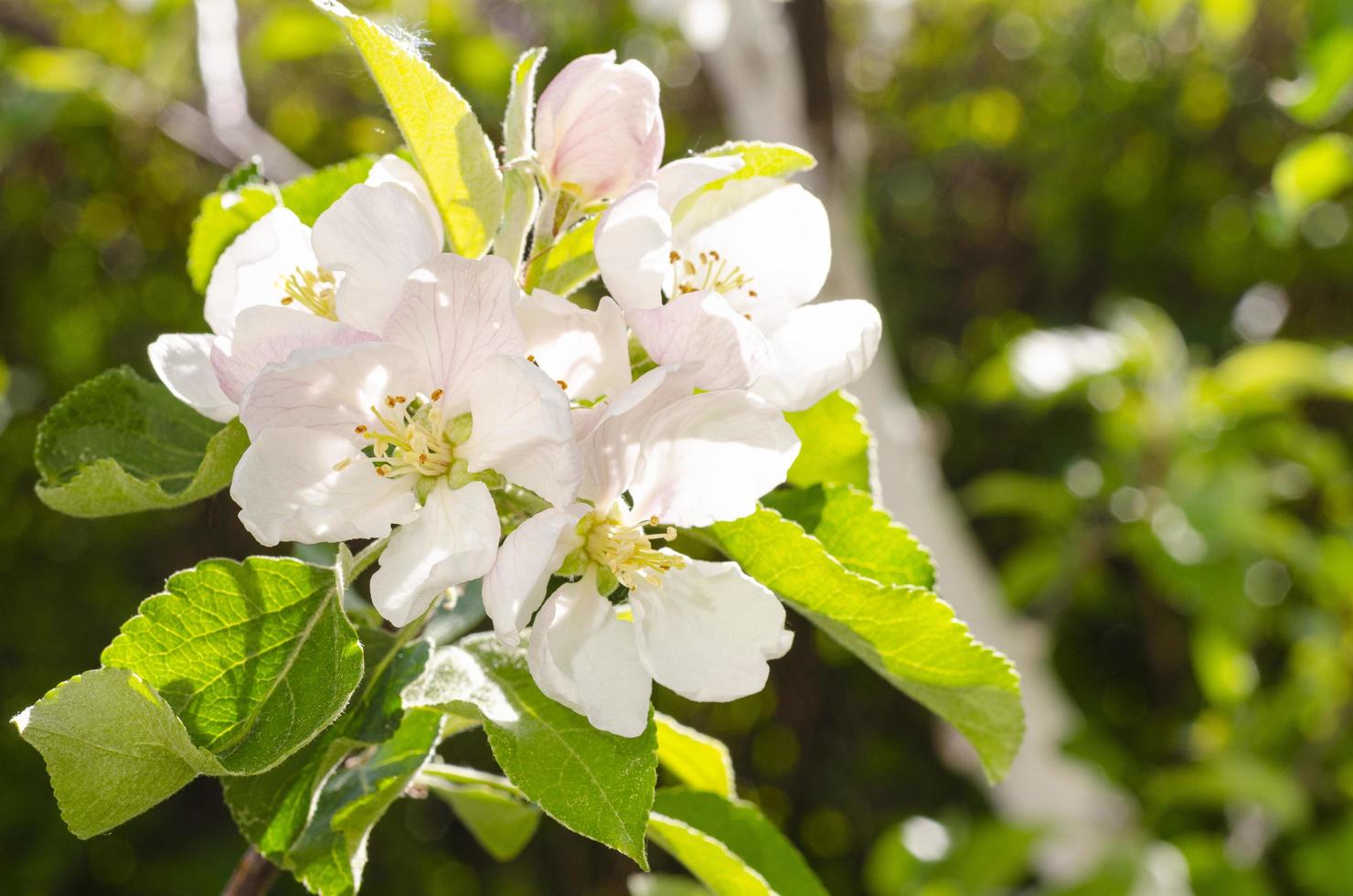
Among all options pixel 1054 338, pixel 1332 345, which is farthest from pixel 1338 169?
pixel 1332 345

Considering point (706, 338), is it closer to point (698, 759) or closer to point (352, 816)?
point (352, 816)

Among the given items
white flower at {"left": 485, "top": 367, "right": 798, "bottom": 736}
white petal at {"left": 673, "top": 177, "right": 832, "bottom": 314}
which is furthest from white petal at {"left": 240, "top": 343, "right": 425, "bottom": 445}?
white petal at {"left": 673, "top": 177, "right": 832, "bottom": 314}

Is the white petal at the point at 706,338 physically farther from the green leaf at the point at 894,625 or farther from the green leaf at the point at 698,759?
the green leaf at the point at 698,759

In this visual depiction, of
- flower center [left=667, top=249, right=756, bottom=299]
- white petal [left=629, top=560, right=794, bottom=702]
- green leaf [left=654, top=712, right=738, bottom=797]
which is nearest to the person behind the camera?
white petal [left=629, top=560, right=794, bottom=702]

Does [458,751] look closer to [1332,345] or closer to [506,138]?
[506,138]

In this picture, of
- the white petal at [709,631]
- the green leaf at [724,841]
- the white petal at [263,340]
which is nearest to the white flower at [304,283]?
the white petal at [263,340]

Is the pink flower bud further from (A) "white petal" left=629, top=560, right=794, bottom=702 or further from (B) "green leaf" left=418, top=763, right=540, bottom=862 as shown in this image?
(B) "green leaf" left=418, top=763, right=540, bottom=862
